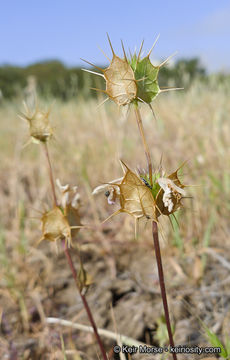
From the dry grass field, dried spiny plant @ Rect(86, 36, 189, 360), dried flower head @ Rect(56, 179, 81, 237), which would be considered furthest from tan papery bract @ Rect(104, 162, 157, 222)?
dried flower head @ Rect(56, 179, 81, 237)

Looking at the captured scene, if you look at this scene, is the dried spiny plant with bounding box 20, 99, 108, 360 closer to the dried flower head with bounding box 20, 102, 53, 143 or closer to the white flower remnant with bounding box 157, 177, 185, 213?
the dried flower head with bounding box 20, 102, 53, 143

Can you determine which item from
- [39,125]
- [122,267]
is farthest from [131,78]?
[122,267]

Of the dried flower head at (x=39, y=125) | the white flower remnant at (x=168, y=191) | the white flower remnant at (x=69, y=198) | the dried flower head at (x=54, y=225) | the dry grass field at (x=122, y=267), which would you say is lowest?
the dry grass field at (x=122, y=267)

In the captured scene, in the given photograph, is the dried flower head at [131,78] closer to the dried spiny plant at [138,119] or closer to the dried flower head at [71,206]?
the dried spiny plant at [138,119]

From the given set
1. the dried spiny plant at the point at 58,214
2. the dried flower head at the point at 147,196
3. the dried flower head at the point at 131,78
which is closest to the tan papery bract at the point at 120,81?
the dried flower head at the point at 131,78

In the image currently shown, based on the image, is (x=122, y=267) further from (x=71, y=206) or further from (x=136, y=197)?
(x=136, y=197)

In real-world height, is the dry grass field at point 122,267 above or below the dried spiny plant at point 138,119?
below

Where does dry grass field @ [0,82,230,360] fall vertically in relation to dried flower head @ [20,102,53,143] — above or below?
below
